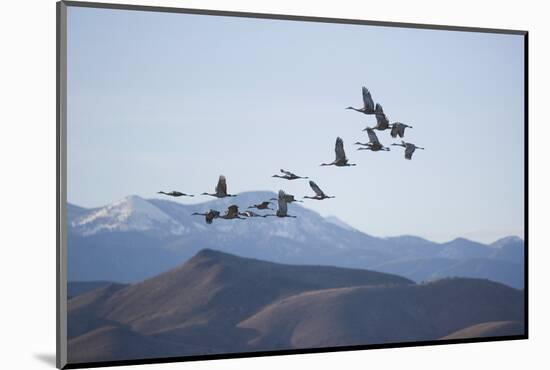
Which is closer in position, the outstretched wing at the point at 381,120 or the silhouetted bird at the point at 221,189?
the silhouetted bird at the point at 221,189

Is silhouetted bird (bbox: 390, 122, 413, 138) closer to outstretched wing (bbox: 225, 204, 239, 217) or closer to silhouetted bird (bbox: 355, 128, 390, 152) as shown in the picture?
silhouetted bird (bbox: 355, 128, 390, 152)

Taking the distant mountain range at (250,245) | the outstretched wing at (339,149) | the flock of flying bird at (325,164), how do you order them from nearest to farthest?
the distant mountain range at (250,245) → the flock of flying bird at (325,164) → the outstretched wing at (339,149)

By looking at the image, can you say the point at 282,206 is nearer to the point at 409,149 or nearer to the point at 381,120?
the point at 381,120

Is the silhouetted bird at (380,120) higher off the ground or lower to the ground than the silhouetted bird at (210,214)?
higher

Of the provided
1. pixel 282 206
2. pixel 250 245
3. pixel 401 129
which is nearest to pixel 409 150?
pixel 401 129

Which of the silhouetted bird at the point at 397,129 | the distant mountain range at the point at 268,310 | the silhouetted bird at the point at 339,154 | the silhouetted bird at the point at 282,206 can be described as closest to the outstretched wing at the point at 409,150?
the silhouetted bird at the point at 397,129

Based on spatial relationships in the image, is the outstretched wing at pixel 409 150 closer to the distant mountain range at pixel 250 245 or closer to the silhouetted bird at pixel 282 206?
the distant mountain range at pixel 250 245
